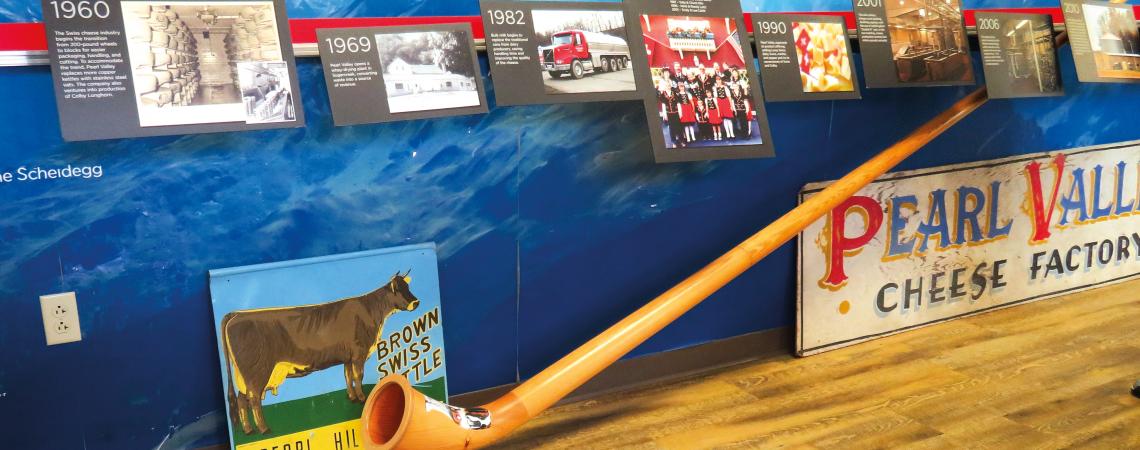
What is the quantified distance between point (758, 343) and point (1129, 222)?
78.8 inches

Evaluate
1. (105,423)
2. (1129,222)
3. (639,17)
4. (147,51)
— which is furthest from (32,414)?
(1129,222)

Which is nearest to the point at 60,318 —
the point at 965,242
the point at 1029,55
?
the point at 1029,55

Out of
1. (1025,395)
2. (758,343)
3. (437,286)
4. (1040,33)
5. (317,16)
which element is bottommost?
(1025,395)

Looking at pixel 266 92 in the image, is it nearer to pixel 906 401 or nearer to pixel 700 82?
pixel 700 82

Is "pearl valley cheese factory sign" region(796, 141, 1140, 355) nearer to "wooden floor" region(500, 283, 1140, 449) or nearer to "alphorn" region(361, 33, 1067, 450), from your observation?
"wooden floor" region(500, 283, 1140, 449)

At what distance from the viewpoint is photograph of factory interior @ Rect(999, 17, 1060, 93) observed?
2.88 metres

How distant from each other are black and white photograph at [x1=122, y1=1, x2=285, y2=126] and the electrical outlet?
1.65ft

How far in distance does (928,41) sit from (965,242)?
105 centimetres

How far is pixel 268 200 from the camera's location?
225 cm

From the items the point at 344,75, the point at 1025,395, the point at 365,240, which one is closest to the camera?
the point at 344,75

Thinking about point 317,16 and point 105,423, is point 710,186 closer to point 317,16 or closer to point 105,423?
point 317,16

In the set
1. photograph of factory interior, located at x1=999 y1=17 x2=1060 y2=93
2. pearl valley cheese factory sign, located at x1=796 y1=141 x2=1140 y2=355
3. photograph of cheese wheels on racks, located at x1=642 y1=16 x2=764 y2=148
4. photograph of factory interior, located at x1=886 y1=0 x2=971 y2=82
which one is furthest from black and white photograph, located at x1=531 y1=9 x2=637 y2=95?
photograph of factory interior, located at x1=999 y1=17 x2=1060 y2=93

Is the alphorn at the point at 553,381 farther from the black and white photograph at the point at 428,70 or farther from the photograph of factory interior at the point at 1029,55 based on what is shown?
the black and white photograph at the point at 428,70

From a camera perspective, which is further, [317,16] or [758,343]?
[758,343]
